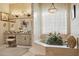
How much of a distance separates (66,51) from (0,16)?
1.25m

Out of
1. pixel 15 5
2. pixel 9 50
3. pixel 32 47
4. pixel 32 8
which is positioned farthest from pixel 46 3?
pixel 9 50

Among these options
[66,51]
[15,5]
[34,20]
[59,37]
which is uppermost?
[15,5]

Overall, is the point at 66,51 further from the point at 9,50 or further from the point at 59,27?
the point at 9,50

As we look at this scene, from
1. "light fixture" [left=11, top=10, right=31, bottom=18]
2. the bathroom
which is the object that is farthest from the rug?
"light fixture" [left=11, top=10, right=31, bottom=18]

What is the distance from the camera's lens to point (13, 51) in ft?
11.1

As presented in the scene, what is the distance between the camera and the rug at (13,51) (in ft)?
11.0

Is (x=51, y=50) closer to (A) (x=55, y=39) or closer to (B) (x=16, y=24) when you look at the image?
(A) (x=55, y=39)

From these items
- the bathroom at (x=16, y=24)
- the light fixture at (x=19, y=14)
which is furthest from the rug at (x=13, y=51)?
the light fixture at (x=19, y=14)

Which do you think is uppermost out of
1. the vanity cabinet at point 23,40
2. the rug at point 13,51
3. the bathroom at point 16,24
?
the bathroom at point 16,24

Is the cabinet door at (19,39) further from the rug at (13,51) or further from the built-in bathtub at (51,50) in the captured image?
the built-in bathtub at (51,50)

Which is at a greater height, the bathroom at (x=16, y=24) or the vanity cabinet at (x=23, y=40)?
the bathroom at (x=16, y=24)

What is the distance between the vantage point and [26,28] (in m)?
3.45

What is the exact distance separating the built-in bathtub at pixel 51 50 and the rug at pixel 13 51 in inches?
6.6

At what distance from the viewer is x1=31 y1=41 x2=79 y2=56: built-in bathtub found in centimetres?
334
